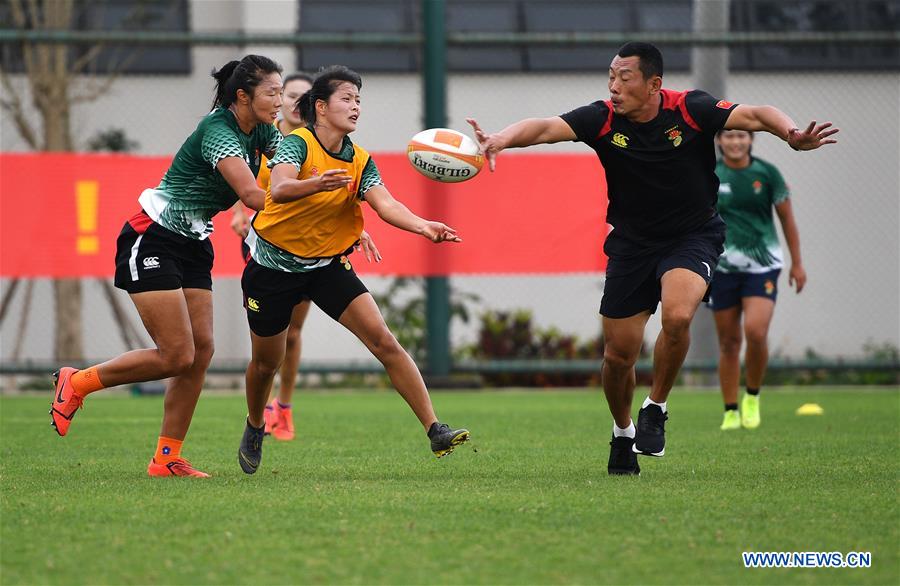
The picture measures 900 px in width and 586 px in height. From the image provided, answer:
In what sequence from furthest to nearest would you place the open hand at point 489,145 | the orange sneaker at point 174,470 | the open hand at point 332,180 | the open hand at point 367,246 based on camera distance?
the open hand at point 367,246 → the orange sneaker at point 174,470 → the open hand at point 489,145 → the open hand at point 332,180

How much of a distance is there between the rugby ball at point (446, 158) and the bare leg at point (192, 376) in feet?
4.22

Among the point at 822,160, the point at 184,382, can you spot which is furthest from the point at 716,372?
the point at 184,382

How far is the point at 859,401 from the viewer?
11.9 metres

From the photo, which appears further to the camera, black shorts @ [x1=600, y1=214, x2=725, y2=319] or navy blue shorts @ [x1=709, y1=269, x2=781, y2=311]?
navy blue shorts @ [x1=709, y1=269, x2=781, y2=311]

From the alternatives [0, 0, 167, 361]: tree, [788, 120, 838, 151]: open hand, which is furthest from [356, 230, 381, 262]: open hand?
[0, 0, 167, 361]: tree

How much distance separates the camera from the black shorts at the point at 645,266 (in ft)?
21.1

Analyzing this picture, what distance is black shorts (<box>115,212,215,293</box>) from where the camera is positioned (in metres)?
6.26

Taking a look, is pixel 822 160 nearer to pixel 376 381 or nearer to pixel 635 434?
pixel 376 381

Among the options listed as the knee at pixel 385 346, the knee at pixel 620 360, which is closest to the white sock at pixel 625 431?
the knee at pixel 620 360

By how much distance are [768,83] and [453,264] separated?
14.2 feet

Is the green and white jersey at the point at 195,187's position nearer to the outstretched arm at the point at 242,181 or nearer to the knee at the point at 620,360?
the outstretched arm at the point at 242,181

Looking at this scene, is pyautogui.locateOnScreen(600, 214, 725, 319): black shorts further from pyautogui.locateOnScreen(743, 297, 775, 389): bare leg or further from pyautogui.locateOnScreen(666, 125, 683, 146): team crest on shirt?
pyautogui.locateOnScreen(743, 297, 775, 389): bare leg

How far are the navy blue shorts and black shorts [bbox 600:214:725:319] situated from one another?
2940 mm

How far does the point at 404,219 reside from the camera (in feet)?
20.0
